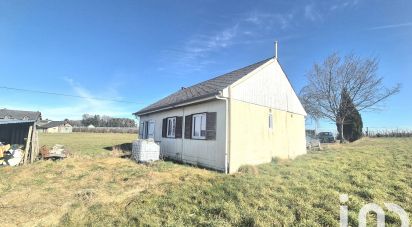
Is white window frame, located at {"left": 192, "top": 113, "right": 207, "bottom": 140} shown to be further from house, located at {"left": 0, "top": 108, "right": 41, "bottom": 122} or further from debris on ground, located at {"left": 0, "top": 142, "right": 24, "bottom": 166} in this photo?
house, located at {"left": 0, "top": 108, "right": 41, "bottom": 122}

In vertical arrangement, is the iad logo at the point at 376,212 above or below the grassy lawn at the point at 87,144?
below

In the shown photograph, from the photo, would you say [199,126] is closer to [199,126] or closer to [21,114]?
[199,126]

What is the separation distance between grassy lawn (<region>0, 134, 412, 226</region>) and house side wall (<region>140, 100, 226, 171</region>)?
110 centimetres

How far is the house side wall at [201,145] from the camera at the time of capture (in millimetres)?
9867

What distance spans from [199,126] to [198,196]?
5.23 meters

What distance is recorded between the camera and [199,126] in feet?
37.6

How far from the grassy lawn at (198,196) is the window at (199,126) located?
84.9 inches

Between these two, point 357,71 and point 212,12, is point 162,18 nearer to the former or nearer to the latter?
point 212,12

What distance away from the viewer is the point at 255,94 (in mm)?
11344

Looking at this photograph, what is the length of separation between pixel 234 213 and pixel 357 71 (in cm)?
2736

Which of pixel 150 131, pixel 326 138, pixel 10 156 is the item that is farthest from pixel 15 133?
pixel 326 138

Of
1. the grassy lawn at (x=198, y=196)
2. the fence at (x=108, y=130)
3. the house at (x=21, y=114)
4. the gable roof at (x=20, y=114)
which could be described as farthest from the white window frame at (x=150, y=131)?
the fence at (x=108, y=130)

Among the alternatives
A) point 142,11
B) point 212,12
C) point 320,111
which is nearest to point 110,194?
point 142,11

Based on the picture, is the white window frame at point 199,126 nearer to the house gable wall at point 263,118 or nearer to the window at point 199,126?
the window at point 199,126
